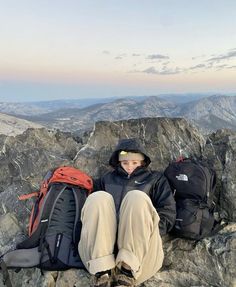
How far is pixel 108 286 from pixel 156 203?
263 cm

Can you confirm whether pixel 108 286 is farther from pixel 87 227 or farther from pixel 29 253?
pixel 29 253

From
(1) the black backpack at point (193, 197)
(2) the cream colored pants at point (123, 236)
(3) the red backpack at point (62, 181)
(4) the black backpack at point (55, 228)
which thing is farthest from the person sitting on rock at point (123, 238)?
(3) the red backpack at point (62, 181)

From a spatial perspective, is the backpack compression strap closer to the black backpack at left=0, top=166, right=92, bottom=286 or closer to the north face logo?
the black backpack at left=0, top=166, right=92, bottom=286

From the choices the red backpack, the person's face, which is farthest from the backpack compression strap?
the person's face

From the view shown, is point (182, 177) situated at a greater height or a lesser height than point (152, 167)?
greater

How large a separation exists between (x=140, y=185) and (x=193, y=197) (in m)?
1.62

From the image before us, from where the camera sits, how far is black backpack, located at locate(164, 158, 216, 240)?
9102 mm

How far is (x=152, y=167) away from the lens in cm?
1231

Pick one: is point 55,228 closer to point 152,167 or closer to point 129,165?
point 129,165

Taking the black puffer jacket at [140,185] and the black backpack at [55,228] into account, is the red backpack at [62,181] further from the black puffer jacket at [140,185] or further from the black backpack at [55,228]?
the black puffer jacket at [140,185]

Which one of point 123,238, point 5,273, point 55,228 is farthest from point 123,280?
point 5,273

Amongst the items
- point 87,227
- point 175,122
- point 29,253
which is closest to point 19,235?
point 29,253

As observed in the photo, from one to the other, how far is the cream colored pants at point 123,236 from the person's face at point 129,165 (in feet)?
5.67

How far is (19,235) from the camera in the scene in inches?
428
